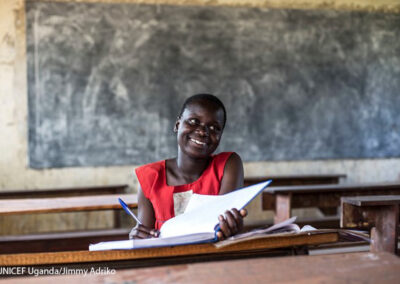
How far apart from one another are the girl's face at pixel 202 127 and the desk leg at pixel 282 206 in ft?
3.97

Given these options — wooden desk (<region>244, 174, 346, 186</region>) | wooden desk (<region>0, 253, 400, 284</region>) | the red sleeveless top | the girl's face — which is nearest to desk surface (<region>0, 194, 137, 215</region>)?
the red sleeveless top

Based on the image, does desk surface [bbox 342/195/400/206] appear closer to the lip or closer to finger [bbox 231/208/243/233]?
the lip

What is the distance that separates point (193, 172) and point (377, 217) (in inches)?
27.7

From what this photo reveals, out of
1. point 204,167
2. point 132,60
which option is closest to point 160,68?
point 132,60

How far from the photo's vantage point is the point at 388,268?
558mm

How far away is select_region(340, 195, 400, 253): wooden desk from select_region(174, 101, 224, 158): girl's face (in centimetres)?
54

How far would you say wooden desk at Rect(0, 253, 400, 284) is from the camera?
0.51m

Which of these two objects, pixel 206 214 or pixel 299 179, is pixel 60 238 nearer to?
pixel 206 214

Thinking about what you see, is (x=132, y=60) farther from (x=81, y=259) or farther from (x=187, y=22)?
(x=81, y=259)

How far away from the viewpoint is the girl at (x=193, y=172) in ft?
4.41

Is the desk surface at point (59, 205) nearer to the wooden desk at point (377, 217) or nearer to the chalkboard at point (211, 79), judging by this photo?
the wooden desk at point (377, 217)

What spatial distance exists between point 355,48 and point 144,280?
15.2 ft

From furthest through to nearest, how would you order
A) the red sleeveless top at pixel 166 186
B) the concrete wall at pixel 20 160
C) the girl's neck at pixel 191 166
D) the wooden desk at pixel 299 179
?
1. the wooden desk at pixel 299 179
2. the concrete wall at pixel 20 160
3. the girl's neck at pixel 191 166
4. the red sleeveless top at pixel 166 186

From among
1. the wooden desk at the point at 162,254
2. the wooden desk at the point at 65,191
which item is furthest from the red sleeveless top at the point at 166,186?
the wooden desk at the point at 65,191
